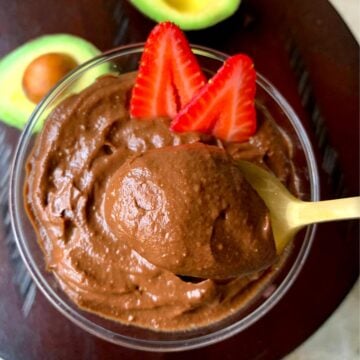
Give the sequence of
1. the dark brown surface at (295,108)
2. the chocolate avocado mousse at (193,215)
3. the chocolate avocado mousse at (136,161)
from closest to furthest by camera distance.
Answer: the chocolate avocado mousse at (193,215), the chocolate avocado mousse at (136,161), the dark brown surface at (295,108)

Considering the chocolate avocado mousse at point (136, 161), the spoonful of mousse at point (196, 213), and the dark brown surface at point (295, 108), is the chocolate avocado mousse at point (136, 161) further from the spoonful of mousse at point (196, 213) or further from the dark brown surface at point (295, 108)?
the dark brown surface at point (295, 108)

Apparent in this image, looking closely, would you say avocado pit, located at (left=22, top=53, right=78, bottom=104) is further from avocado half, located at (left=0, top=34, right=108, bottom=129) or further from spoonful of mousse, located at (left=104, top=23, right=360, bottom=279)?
spoonful of mousse, located at (left=104, top=23, right=360, bottom=279)

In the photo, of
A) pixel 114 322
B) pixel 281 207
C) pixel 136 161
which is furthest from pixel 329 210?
pixel 114 322

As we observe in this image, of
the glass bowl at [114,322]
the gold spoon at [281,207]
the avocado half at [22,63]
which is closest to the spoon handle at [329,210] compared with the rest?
the gold spoon at [281,207]

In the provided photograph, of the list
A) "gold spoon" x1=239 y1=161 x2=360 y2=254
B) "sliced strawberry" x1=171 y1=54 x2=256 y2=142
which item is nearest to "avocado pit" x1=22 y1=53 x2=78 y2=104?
"sliced strawberry" x1=171 y1=54 x2=256 y2=142

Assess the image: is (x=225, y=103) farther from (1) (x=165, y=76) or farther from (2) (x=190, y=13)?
(2) (x=190, y=13)

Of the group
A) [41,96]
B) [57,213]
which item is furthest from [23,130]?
[57,213]
